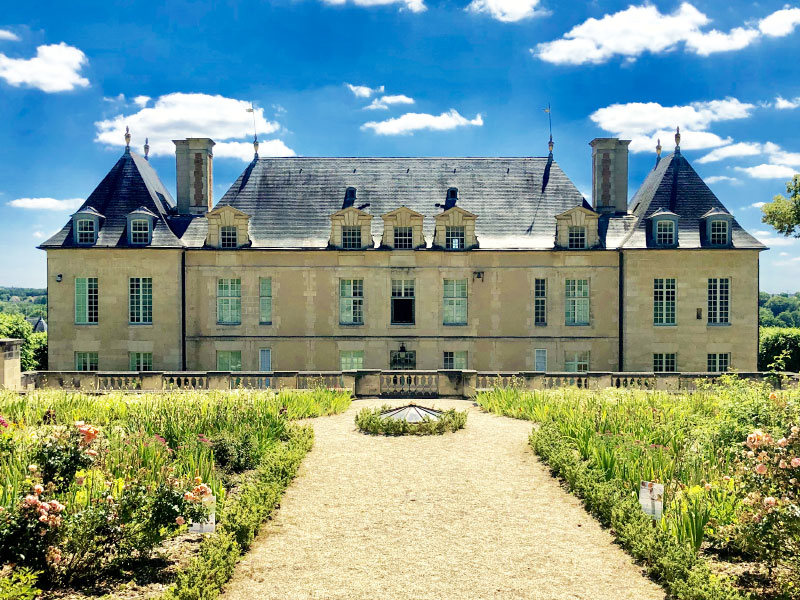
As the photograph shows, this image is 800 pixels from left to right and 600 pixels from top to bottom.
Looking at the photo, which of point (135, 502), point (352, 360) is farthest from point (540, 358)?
point (135, 502)

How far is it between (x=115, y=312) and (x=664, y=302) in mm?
24839

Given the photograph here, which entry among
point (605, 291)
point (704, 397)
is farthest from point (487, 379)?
point (605, 291)

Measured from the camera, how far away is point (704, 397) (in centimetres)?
1750

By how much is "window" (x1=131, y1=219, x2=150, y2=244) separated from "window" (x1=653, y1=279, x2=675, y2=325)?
2330 cm

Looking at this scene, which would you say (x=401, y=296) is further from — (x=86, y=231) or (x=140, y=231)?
(x=86, y=231)

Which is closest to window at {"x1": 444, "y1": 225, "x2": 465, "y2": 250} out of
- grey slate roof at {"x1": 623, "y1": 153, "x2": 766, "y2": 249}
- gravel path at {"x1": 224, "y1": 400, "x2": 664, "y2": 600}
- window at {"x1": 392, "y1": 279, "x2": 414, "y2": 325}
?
window at {"x1": 392, "y1": 279, "x2": 414, "y2": 325}

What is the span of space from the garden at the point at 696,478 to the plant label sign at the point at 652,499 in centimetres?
12

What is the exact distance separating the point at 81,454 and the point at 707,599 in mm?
8104

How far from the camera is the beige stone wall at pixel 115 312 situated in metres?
28.8

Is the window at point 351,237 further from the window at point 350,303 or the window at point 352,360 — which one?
the window at point 352,360

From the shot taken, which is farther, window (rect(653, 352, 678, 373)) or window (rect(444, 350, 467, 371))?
window (rect(444, 350, 467, 371))

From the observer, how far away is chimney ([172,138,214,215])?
103 feet

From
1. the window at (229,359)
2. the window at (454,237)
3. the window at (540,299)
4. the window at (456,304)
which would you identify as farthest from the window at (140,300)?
the window at (540,299)

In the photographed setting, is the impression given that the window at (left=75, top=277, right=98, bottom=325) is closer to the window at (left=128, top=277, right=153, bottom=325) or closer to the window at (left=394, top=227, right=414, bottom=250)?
the window at (left=128, top=277, right=153, bottom=325)
